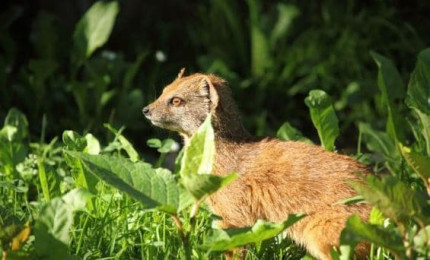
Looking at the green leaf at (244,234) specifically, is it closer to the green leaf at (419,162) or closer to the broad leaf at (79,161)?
the green leaf at (419,162)

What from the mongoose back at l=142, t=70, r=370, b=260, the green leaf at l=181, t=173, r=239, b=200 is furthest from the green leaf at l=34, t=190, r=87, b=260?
the mongoose back at l=142, t=70, r=370, b=260

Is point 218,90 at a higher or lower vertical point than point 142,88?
higher

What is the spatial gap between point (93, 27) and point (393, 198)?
3.50 m

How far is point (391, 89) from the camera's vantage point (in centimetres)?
496

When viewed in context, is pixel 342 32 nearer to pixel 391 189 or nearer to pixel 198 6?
pixel 198 6

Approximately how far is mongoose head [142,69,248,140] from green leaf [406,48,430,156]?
835 mm

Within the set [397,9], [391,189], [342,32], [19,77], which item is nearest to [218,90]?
[391,189]

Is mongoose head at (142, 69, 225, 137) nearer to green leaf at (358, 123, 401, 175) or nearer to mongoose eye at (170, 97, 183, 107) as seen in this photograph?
mongoose eye at (170, 97, 183, 107)

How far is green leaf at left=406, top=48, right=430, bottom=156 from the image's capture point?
4305 mm

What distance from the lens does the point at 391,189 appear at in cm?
328

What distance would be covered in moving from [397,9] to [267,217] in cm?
400

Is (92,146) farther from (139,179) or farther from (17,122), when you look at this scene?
(139,179)

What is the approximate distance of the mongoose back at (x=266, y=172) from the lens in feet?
13.0

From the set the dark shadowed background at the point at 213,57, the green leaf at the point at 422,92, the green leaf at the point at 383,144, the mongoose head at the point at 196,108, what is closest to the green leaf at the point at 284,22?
the dark shadowed background at the point at 213,57
